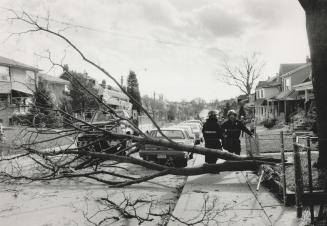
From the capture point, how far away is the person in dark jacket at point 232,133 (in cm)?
1081

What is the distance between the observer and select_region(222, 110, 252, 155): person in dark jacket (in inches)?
425

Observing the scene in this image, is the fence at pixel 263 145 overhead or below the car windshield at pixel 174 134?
below

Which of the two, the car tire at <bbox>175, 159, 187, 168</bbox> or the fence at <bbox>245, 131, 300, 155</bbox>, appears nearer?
the fence at <bbox>245, 131, 300, 155</bbox>

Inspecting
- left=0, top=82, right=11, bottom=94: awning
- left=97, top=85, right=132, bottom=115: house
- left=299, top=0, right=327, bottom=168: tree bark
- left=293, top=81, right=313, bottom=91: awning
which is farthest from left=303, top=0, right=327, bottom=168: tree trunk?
left=0, top=82, right=11, bottom=94: awning

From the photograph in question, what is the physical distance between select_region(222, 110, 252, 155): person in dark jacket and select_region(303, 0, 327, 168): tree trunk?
11.8 ft

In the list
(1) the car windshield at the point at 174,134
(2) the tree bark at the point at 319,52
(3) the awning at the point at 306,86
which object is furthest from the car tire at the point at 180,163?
(3) the awning at the point at 306,86

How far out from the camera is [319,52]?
6461 millimetres

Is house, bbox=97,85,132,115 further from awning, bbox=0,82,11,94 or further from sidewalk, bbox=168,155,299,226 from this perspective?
sidewalk, bbox=168,155,299,226

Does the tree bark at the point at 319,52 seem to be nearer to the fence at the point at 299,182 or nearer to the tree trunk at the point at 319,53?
the tree trunk at the point at 319,53

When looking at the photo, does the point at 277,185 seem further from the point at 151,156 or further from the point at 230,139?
the point at 151,156

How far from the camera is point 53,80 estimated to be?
50656mm

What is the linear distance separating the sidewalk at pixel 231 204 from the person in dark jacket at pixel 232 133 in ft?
3.10

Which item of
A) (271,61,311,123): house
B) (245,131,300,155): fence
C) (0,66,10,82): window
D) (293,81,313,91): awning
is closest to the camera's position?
(245,131,300,155): fence

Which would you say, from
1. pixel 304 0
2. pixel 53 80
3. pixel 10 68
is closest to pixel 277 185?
pixel 304 0
